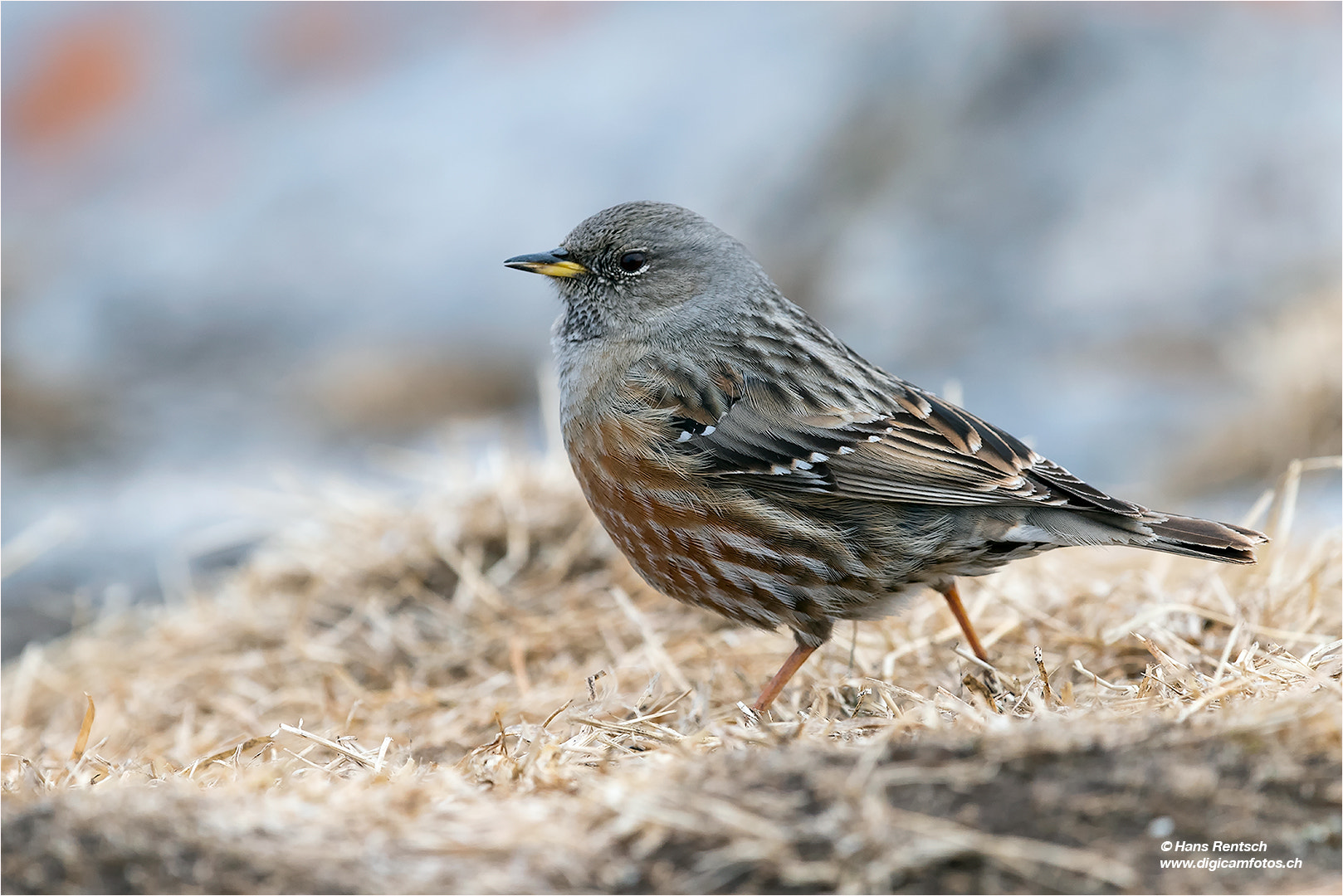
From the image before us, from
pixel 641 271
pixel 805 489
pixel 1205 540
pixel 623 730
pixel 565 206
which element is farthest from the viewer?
pixel 565 206

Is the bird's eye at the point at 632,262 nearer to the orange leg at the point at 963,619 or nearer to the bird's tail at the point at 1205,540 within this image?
the orange leg at the point at 963,619

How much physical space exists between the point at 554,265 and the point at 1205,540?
262cm

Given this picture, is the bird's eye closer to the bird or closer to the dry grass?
the bird

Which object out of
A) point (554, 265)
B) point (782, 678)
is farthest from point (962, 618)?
point (554, 265)

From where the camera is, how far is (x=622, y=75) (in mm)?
11148

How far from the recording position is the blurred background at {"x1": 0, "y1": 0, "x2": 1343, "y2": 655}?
30.2 ft

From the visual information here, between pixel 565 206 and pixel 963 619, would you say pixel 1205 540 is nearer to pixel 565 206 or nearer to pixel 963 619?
pixel 963 619

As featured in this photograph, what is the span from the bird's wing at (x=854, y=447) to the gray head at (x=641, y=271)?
55 centimetres

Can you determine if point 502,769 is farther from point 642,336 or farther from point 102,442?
point 102,442

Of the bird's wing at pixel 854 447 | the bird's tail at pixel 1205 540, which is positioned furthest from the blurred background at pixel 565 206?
the bird's tail at pixel 1205 540

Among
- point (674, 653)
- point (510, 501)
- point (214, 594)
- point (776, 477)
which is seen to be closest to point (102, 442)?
point (214, 594)

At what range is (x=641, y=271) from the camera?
189 inches

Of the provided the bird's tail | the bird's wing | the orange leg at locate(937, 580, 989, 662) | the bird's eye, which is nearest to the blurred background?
the bird's eye

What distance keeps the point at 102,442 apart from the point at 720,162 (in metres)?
5.74
